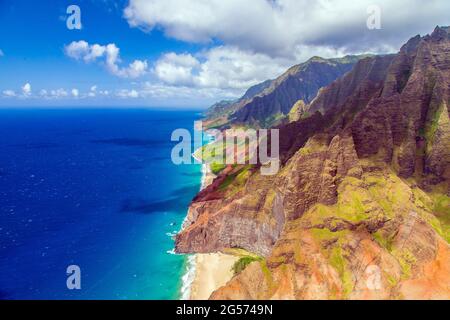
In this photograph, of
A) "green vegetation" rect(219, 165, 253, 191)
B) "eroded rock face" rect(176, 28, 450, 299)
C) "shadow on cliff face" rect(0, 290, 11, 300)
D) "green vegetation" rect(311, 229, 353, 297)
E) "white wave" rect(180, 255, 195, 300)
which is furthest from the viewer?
"green vegetation" rect(219, 165, 253, 191)

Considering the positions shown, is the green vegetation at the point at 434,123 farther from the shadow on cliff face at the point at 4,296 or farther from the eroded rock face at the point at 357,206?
the shadow on cliff face at the point at 4,296

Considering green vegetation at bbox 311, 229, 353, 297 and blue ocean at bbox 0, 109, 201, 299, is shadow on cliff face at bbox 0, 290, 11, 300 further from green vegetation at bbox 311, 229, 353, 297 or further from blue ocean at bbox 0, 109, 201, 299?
green vegetation at bbox 311, 229, 353, 297

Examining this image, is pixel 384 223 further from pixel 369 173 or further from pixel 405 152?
pixel 405 152

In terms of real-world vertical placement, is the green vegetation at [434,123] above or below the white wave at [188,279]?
above

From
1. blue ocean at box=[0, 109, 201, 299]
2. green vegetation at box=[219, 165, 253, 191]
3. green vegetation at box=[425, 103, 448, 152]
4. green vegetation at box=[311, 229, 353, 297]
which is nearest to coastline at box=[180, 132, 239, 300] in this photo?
blue ocean at box=[0, 109, 201, 299]

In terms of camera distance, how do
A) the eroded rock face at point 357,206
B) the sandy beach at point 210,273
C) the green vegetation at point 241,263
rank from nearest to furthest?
the eroded rock face at point 357,206
the sandy beach at point 210,273
the green vegetation at point 241,263

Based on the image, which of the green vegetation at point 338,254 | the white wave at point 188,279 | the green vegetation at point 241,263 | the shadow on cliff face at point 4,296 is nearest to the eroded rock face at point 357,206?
the green vegetation at point 338,254
